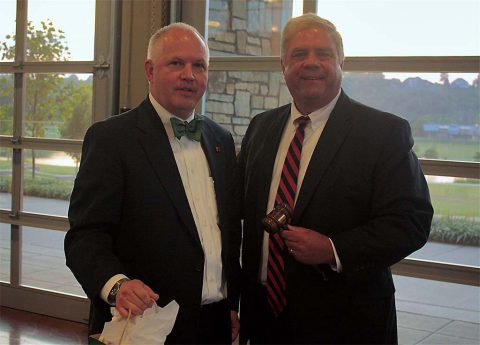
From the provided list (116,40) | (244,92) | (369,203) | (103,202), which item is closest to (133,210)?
(103,202)

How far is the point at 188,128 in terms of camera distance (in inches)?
101

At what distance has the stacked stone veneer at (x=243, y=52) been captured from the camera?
14.0 feet

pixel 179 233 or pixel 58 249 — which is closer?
pixel 179 233

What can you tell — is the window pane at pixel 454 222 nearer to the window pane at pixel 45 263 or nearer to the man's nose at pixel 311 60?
the man's nose at pixel 311 60

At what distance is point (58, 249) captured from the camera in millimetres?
5219

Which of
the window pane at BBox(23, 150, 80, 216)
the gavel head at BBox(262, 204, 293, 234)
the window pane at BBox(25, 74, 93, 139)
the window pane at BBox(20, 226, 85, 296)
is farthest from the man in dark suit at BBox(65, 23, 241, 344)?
the window pane at BBox(20, 226, 85, 296)

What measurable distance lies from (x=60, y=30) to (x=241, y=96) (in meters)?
1.57

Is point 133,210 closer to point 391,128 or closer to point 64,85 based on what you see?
point 391,128

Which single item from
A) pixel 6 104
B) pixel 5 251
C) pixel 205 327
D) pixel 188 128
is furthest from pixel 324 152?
pixel 5 251

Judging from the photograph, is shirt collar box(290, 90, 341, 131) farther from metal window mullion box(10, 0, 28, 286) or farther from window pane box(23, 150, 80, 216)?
metal window mullion box(10, 0, 28, 286)

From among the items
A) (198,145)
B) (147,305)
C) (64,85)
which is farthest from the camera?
(64,85)

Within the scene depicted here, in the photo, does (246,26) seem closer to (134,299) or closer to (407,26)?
(407,26)

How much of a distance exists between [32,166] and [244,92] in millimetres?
1844

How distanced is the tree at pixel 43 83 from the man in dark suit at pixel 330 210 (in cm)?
284
